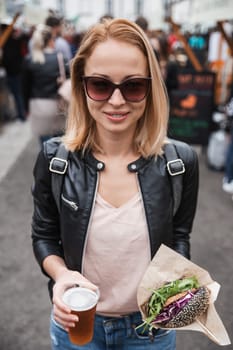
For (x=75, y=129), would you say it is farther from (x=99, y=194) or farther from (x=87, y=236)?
(x=87, y=236)

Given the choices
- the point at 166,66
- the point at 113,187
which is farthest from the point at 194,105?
the point at 113,187

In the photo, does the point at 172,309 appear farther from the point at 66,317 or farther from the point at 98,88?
the point at 98,88

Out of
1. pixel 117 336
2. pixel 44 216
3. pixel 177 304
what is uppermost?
pixel 44 216

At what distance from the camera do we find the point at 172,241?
1366 millimetres

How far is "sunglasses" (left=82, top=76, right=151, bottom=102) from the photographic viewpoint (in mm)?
1154

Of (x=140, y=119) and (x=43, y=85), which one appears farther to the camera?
(x=43, y=85)

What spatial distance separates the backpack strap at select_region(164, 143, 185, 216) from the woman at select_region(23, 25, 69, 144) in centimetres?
371

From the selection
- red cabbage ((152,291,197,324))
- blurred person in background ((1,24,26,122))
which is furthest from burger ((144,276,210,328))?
blurred person in background ((1,24,26,122))

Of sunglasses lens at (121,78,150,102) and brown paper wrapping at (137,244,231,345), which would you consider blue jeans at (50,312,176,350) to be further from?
sunglasses lens at (121,78,150,102)

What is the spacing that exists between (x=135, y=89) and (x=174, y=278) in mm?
582

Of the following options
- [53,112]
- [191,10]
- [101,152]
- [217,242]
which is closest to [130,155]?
[101,152]

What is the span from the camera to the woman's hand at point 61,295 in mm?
1023

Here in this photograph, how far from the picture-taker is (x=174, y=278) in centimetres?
116

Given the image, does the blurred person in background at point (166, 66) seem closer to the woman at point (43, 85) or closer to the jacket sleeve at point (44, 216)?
the woman at point (43, 85)
